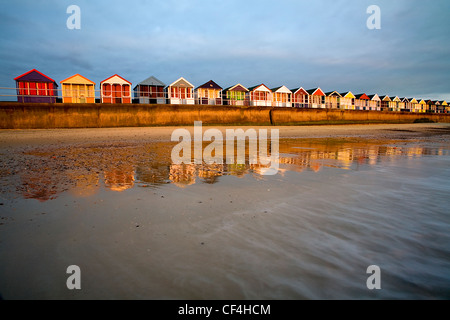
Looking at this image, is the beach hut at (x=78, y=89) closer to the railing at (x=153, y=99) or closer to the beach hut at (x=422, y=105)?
the railing at (x=153, y=99)

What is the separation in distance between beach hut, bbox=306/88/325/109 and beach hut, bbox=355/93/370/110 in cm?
1037

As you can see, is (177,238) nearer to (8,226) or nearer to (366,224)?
(8,226)

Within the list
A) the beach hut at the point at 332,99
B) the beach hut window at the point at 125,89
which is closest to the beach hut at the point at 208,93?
the beach hut window at the point at 125,89

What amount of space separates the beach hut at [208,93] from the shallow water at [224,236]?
28086 millimetres

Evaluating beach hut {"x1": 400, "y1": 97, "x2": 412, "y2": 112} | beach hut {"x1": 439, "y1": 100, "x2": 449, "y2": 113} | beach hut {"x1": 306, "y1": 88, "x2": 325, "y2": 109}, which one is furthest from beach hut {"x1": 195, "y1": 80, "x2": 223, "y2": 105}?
beach hut {"x1": 439, "y1": 100, "x2": 449, "y2": 113}

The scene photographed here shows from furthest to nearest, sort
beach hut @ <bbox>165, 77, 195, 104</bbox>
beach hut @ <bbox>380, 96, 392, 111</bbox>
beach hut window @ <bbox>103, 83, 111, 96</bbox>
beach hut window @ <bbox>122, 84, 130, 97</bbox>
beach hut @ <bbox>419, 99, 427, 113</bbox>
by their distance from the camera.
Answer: beach hut @ <bbox>419, 99, 427, 113</bbox>
beach hut @ <bbox>380, 96, 392, 111</bbox>
beach hut @ <bbox>165, 77, 195, 104</bbox>
beach hut window @ <bbox>122, 84, 130, 97</bbox>
beach hut window @ <bbox>103, 83, 111, 96</bbox>

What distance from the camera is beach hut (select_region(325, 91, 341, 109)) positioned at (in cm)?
4453

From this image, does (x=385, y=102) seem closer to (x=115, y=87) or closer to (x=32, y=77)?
(x=115, y=87)

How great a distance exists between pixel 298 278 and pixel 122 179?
3758 mm

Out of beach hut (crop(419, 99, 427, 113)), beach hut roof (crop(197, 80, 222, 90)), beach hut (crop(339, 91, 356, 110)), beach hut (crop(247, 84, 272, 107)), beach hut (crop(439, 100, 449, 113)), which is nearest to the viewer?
beach hut roof (crop(197, 80, 222, 90))

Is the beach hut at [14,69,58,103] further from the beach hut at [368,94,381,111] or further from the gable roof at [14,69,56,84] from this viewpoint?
the beach hut at [368,94,381,111]

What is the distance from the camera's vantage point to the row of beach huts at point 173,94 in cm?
2339

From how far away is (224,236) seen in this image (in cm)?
254

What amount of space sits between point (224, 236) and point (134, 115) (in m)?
17.8
